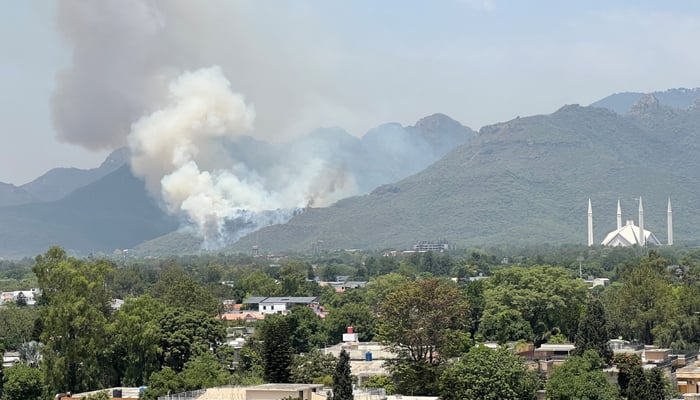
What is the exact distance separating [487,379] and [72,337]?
15.0m

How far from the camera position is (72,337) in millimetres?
49531

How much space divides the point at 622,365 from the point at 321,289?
65068mm

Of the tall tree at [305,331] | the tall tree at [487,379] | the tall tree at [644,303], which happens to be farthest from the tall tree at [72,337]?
the tall tree at [644,303]

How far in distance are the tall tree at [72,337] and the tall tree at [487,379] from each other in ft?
40.7

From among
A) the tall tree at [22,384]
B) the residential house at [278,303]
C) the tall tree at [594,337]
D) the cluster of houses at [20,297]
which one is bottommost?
the tall tree at [22,384]

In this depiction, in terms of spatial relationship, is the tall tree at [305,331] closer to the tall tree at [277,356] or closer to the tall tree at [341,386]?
the tall tree at [277,356]

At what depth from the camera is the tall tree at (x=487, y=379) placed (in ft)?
143

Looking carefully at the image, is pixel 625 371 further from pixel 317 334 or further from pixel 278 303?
pixel 278 303

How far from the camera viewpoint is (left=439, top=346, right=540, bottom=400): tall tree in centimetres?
4359

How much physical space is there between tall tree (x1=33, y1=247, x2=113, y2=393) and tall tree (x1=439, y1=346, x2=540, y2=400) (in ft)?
40.7

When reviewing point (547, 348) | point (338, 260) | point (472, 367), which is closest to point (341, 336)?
point (547, 348)

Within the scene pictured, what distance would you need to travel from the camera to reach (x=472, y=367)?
4397 cm

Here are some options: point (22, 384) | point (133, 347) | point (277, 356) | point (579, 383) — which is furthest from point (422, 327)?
point (22, 384)

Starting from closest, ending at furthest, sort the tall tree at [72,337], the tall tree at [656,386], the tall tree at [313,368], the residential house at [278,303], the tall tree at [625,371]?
the tall tree at [656,386]
the tall tree at [625,371]
the tall tree at [72,337]
the tall tree at [313,368]
the residential house at [278,303]
